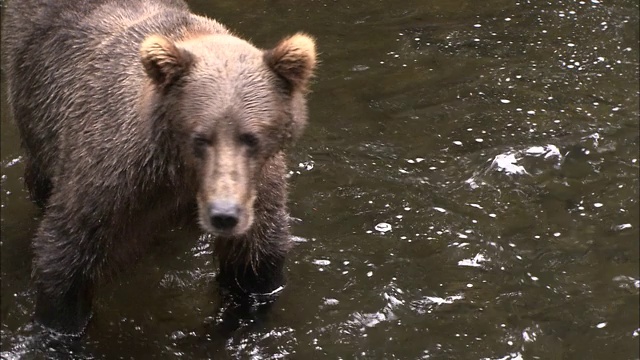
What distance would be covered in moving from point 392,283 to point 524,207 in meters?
1.48

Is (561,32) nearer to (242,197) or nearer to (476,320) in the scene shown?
(476,320)

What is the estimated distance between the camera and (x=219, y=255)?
19.8 feet

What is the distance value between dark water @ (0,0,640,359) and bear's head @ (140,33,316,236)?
5.88 ft

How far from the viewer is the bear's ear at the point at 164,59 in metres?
4.72

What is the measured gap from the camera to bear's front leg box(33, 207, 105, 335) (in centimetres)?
545

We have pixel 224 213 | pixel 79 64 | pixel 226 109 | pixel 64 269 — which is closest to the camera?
pixel 224 213

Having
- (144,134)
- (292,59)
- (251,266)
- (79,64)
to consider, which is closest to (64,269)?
(144,134)

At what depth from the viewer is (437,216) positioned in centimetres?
732

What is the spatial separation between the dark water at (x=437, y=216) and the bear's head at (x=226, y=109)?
1.79m

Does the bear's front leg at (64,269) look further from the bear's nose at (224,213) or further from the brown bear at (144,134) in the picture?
the bear's nose at (224,213)

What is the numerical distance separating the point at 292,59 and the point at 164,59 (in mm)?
693

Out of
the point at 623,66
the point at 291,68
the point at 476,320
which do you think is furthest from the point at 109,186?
the point at 623,66

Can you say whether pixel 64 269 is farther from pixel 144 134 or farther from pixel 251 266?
pixel 251 266

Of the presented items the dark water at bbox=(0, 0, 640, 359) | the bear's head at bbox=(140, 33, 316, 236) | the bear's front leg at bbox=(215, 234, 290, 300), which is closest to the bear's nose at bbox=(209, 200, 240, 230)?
the bear's head at bbox=(140, 33, 316, 236)
